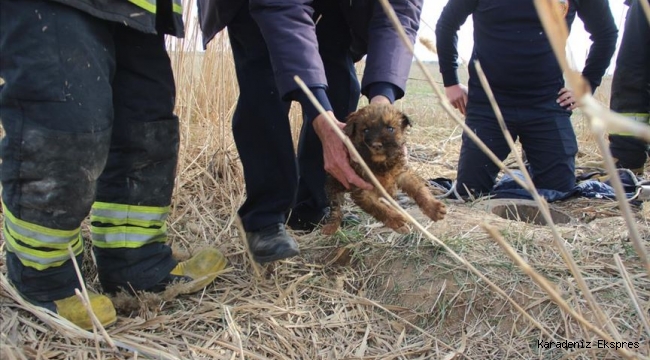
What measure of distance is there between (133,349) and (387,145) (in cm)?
133

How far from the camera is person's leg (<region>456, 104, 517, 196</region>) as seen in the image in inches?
151

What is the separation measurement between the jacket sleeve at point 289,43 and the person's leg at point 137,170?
0.43m

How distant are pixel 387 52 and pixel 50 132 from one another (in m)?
1.37

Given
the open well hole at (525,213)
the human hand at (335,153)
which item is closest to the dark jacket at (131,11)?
the human hand at (335,153)

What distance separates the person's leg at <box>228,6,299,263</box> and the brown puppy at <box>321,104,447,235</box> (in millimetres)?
309

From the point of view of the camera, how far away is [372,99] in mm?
2379

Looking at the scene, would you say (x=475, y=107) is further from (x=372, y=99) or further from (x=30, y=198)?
(x=30, y=198)

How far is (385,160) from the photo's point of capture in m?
2.43

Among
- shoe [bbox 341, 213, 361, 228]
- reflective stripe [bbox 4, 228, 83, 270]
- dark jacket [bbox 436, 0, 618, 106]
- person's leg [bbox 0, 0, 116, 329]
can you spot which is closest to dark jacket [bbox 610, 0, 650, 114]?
dark jacket [bbox 436, 0, 618, 106]

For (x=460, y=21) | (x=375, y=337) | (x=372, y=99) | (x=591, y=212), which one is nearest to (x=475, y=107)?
(x=460, y=21)

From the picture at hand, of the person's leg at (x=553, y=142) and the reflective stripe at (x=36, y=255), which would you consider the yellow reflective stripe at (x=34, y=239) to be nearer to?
the reflective stripe at (x=36, y=255)

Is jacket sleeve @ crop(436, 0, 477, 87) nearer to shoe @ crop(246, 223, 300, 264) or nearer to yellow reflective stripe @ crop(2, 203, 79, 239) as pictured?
shoe @ crop(246, 223, 300, 264)

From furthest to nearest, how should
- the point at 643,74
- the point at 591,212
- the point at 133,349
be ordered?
the point at 643,74 → the point at 591,212 → the point at 133,349

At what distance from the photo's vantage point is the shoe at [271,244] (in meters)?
2.25
